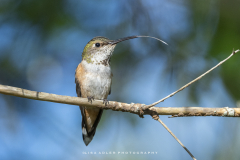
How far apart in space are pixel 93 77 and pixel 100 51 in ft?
1.84

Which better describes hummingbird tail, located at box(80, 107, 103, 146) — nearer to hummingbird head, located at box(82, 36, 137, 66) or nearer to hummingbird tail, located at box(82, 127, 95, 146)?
hummingbird tail, located at box(82, 127, 95, 146)

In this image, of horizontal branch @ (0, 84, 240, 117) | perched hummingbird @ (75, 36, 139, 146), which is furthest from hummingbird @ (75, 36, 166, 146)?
horizontal branch @ (0, 84, 240, 117)

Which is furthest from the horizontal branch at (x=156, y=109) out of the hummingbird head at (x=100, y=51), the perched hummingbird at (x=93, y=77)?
the hummingbird head at (x=100, y=51)

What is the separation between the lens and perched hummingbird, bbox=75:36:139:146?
4.12 m

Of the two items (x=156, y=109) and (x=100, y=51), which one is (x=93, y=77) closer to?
(x=100, y=51)

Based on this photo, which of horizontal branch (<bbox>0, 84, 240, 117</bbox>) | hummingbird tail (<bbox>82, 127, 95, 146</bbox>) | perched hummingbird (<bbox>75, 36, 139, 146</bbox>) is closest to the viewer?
horizontal branch (<bbox>0, 84, 240, 117</bbox>)

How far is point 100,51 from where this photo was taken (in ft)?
14.5

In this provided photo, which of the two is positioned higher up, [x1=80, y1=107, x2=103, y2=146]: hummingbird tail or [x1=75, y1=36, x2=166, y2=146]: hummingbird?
[x1=75, y1=36, x2=166, y2=146]: hummingbird

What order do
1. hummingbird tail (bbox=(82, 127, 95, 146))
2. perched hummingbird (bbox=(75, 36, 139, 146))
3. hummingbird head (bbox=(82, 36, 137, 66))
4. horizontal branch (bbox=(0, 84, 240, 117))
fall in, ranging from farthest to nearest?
1. hummingbird tail (bbox=(82, 127, 95, 146))
2. hummingbird head (bbox=(82, 36, 137, 66))
3. perched hummingbird (bbox=(75, 36, 139, 146))
4. horizontal branch (bbox=(0, 84, 240, 117))

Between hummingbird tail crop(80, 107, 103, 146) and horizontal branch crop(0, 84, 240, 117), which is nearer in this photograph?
horizontal branch crop(0, 84, 240, 117)

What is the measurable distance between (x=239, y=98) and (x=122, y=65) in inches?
93.3

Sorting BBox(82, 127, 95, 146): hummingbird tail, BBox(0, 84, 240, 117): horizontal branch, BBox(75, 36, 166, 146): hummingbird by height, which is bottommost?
BBox(82, 127, 95, 146): hummingbird tail

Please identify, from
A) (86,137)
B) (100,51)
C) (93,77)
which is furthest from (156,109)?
(86,137)

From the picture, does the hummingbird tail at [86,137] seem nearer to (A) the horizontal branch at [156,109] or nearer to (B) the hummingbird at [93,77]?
(B) the hummingbird at [93,77]
